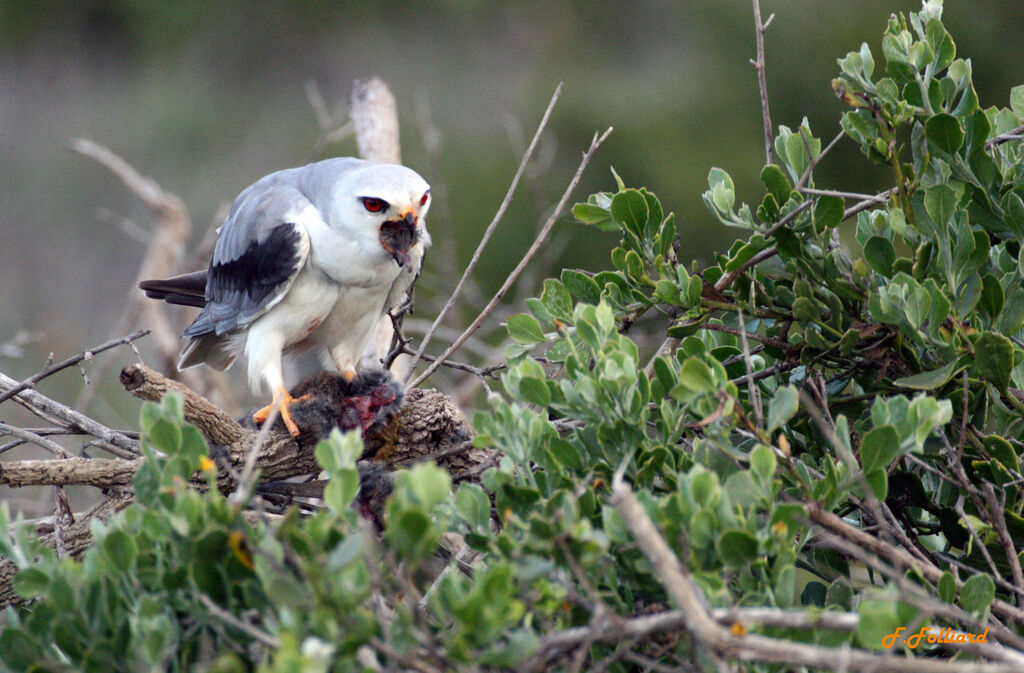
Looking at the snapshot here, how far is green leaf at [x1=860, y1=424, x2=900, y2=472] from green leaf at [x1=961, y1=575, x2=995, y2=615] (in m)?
0.22

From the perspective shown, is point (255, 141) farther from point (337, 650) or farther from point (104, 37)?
point (337, 650)

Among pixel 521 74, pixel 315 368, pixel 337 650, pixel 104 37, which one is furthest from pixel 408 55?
pixel 337 650

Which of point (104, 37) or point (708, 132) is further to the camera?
point (104, 37)

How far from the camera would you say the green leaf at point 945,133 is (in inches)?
70.2

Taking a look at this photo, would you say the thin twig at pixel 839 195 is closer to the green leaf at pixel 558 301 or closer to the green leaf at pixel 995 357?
the green leaf at pixel 995 357

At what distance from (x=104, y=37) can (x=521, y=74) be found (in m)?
6.35

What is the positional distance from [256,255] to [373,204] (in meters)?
0.47

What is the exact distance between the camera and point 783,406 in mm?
1580

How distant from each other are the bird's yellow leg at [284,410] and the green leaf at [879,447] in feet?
4.98

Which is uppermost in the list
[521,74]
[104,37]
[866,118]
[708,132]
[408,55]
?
[104,37]

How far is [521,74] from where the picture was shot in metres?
12.3

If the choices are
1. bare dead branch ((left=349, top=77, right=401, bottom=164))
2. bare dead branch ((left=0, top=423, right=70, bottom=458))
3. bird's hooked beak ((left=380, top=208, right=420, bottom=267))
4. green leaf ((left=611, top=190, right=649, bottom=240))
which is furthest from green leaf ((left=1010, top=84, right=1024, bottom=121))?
bare dead branch ((left=349, top=77, right=401, bottom=164))

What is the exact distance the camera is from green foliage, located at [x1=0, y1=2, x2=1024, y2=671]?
4.19 ft

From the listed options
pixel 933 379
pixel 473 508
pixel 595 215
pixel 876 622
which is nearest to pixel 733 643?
pixel 876 622
